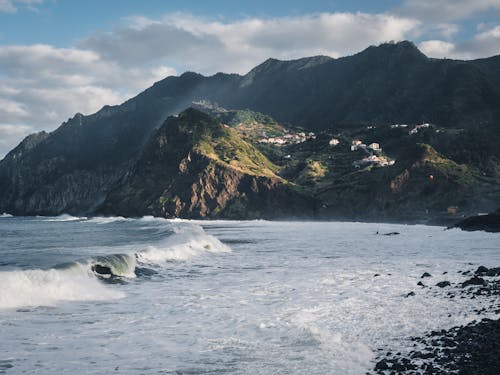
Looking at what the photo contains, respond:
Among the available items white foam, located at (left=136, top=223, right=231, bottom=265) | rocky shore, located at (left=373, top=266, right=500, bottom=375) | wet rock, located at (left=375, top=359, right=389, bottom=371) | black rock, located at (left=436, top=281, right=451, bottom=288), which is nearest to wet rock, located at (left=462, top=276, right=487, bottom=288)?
black rock, located at (left=436, top=281, right=451, bottom=288)

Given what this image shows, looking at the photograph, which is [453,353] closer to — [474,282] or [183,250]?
[474,282]

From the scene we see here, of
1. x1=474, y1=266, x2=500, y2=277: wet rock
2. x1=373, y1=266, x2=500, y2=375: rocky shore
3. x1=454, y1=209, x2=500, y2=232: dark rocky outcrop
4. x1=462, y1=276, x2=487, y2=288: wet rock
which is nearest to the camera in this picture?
x1=373, y1=266, x2=500, y2=375: rocky shore

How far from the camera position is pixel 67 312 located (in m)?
21.1

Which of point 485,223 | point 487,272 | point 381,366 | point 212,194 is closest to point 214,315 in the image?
point 381,366

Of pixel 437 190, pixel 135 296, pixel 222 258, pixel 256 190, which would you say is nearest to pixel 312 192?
pixel 256 190

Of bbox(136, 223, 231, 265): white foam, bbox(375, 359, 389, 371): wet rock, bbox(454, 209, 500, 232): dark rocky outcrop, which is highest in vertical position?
bbox(454, 209, 500, 232): dark rocky outcrop

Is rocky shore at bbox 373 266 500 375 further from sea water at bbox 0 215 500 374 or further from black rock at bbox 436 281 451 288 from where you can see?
black rock at bbox 436 281 451 288

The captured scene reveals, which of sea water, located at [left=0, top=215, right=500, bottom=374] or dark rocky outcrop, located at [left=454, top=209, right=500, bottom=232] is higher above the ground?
dark rocky outcrop, located at [left=454, top=209, right=500, bottom=232]

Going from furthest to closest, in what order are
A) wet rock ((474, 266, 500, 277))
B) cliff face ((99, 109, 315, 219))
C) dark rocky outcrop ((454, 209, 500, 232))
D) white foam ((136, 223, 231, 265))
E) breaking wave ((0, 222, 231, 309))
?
1. cliff face ((99, 109, 315, 219))
2. dark rocky outcrop ((454, 209, 500, 232))
3. white foam ((136, 223, 231, 265))
4. wet rock ((474, 266, 500, 277))
5. breaking wave ((0, 222, 231, 309))

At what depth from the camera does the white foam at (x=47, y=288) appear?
22547 mm

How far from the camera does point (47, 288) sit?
2461 centimetres

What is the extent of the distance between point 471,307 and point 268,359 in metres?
11.5

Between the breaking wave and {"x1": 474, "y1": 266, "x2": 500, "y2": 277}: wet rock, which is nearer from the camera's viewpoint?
the breaking wave

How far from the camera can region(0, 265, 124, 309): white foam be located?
74.0ft
